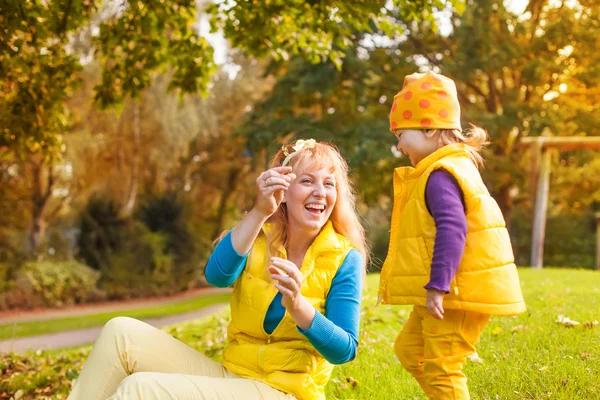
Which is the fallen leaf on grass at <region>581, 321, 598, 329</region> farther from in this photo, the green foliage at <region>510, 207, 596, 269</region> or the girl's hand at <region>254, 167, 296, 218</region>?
the green foliage at <region>510, 207, 596, 269</region>

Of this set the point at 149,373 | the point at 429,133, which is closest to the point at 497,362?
the point at 429,133

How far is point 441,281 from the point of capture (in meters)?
2.49

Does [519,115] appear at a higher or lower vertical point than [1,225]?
higher

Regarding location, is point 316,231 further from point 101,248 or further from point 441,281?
point 101,248

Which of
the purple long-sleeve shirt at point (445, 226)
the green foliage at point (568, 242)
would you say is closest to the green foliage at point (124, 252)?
the green foliage at point (568, 242)

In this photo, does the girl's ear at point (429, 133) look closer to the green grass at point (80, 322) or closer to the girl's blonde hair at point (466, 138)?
the girl's blonde hair at point (466, 138)

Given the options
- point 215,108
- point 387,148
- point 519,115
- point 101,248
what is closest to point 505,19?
point 519,115

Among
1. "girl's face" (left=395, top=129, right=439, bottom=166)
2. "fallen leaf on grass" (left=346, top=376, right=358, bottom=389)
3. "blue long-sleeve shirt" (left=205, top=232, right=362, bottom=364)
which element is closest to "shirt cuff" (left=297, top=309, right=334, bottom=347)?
"blue long-sleeve shirt" (left=205, top=232, right=362, bottom=364)

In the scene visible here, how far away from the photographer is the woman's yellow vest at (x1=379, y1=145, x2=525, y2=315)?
2648mm

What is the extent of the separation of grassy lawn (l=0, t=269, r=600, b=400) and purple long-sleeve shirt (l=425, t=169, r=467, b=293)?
1.23 m

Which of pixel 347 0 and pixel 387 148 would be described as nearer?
pixel 347 0

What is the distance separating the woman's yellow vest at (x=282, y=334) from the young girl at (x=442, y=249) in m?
0.37

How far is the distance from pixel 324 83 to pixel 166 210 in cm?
689

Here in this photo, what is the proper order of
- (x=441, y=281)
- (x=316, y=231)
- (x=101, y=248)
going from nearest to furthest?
(x=441, y=281) → (x=316, y=231) → (x=101, y=248)
